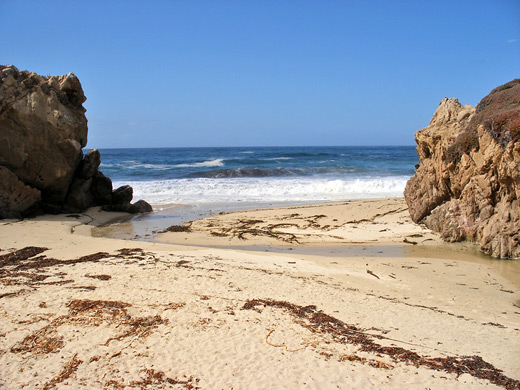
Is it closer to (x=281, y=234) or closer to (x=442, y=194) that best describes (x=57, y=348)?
(x=281, y=234)

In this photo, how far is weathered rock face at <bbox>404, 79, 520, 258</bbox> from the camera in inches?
345

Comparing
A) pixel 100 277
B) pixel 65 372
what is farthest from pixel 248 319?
pixel 100 277

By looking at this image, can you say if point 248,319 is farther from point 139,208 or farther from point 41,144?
point 139,208

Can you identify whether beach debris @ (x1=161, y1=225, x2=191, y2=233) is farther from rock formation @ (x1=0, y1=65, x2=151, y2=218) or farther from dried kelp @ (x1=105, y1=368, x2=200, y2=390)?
dried kelp @ (x1=105, y1=368, x2=200, y2=390)

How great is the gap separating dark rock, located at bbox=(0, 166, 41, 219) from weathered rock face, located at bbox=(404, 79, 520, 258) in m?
11.8

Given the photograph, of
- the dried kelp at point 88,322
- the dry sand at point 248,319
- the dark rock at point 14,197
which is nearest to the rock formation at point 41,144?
the dark rock at point 14,197

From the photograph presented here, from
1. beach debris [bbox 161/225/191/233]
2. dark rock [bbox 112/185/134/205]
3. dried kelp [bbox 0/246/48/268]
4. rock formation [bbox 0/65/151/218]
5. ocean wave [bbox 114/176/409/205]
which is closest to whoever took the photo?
dried kelp [bbox 0/246/48/268]

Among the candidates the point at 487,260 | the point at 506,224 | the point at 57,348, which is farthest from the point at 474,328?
the point at 57,348

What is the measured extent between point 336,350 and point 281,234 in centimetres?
689

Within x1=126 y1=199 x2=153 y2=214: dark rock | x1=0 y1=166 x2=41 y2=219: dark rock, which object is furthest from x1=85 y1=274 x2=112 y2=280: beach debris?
x1=126 y1=199 x2=153 y2=214: dark rock

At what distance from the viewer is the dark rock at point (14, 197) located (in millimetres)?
11938

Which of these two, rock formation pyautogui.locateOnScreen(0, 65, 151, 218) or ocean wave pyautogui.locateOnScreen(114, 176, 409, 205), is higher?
rock formation pyautogui.locateOnScreen(0, 65, 151, 218)

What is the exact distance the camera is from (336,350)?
4520 millimetres

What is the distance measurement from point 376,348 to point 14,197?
11721 millimetres
